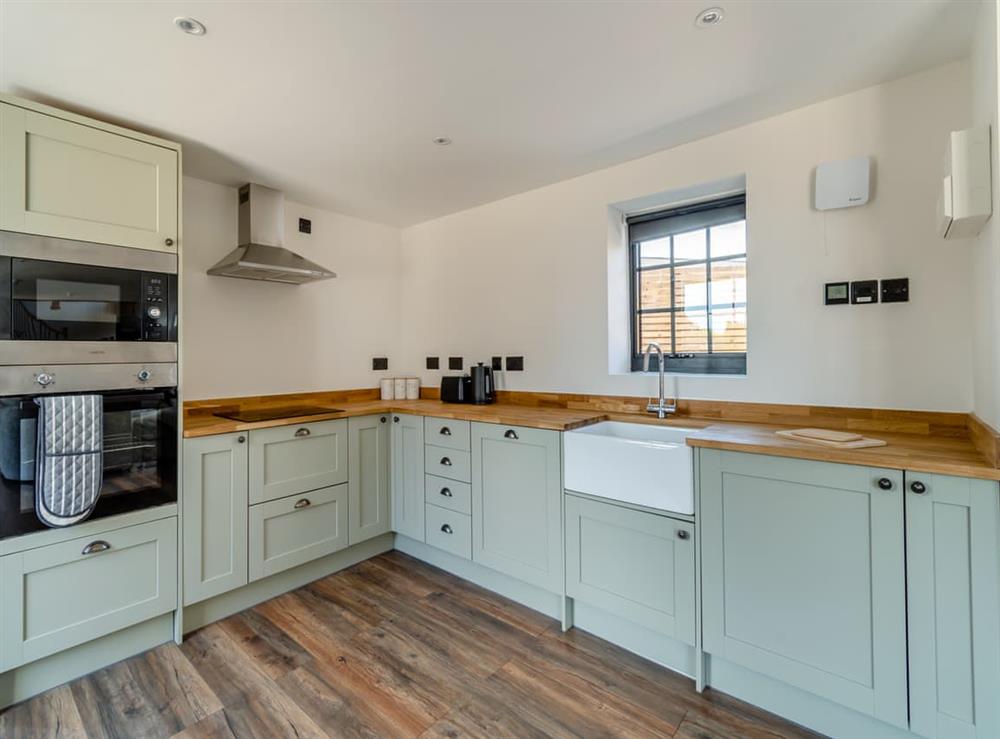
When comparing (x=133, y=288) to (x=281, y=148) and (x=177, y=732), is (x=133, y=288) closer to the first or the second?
(x=281, y=148)

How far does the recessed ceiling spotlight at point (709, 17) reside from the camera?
136cm

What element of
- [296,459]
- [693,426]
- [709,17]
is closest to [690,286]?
[693,426]

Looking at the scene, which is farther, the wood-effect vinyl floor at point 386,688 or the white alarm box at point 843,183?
the white alarm box at point 843,183

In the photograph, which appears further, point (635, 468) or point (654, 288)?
point (654, 288)

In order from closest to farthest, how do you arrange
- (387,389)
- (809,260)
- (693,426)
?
(809,260)
(693,426)
(387,389)

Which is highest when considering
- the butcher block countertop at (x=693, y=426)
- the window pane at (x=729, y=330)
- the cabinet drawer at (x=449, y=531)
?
the window pane at (x=729, y=330)

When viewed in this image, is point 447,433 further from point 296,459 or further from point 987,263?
point 987,263

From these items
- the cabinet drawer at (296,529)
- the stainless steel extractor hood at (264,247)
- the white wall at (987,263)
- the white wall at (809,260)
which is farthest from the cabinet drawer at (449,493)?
the white wall at (987,263)

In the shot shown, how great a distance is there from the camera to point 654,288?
2604 mm

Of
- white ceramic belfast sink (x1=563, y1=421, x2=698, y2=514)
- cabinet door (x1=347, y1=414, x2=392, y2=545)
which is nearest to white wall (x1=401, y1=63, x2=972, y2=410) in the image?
white ceramic belfast sink (x1=563, y1=421, x2=698, y2=514)

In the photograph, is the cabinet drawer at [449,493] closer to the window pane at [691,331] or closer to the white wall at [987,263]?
the window pane at [691,331]

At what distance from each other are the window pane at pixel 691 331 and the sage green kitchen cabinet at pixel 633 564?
3.41ft

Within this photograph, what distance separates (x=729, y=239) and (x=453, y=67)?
157 cm

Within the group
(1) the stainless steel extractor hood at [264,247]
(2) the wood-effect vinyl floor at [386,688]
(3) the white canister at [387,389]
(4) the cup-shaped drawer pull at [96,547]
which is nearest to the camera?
(2) the wood-effect vinyl floor at [386,688]
